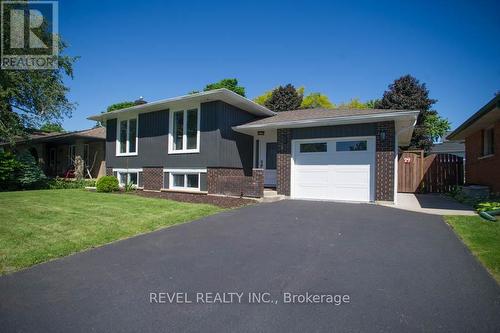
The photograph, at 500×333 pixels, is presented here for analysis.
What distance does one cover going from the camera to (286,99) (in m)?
31.0

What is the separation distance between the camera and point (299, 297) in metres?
3.20

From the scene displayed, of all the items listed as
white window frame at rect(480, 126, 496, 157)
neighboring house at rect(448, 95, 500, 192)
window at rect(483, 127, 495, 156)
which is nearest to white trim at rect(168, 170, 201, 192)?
neighboring house at rect(448, 95, 500, 192)

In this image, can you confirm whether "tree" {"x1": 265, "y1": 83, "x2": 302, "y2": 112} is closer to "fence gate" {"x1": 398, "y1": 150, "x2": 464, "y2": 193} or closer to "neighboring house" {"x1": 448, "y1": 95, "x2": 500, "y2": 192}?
"fence gate" {"x1": 398, "y1": 150, "x2": 464, "y2": 193}

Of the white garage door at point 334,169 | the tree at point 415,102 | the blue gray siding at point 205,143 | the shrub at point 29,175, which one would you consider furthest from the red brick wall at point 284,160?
the tree at point 415,102

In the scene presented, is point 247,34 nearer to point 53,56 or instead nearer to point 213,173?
point 213,173

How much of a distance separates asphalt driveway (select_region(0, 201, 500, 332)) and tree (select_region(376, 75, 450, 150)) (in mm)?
22130

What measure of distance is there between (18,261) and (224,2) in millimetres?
11305

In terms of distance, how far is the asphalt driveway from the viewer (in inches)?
106

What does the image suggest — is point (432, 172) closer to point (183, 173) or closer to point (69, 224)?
point (183, 173)

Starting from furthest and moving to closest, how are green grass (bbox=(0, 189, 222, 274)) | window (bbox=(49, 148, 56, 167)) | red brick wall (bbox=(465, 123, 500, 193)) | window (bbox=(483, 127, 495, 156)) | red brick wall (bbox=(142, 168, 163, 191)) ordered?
window (bbox=(49, 148, 56, 167))
red brick wall (bbox=(142, 168, 163, 191))
window (bbox=(483, 127, 495, 156))
red brick wall (bbox=(465, 123, 500, 193))
green grass (bbox=(0, 189, 222, 274))

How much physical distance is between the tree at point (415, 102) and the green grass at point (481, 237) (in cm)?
2030

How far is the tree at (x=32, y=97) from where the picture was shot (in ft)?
56.4

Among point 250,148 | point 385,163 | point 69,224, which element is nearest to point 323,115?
point 385,163

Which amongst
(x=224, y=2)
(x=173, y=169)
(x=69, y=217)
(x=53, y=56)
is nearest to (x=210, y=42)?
(x=224, y=2)
